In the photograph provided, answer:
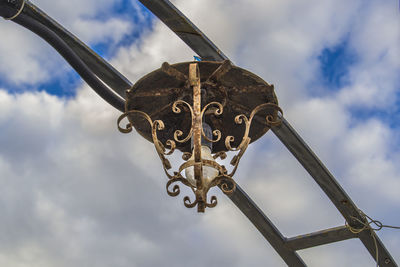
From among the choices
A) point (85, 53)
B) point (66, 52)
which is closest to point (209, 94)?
point (66, 52)

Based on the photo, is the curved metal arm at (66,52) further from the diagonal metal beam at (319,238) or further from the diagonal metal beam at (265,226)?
the diagonal metal beam at (319,238)

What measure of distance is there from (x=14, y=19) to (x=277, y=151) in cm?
370

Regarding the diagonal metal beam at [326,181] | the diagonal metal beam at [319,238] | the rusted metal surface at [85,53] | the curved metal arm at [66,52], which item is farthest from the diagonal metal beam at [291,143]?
the curved metal arm at [66,52]

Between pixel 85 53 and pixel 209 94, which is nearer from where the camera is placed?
pixel 209 94

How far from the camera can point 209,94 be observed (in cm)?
383

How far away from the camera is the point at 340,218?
670cm

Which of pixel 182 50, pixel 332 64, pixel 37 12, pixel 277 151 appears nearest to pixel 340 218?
pixel 277 151

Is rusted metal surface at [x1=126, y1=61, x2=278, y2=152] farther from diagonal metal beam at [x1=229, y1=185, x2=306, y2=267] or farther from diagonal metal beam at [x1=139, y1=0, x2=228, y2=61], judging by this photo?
diagonal metal beam at [x1=229, y1=185, x2=306, y2=267]

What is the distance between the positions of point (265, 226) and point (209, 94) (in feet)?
9.63

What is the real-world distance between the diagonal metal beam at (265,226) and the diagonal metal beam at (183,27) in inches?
64.0

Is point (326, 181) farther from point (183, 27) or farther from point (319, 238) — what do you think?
point (183, 27)

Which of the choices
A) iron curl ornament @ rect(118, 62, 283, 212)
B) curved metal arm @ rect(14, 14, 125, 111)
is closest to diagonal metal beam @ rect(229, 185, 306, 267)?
curved metal arm @ rect(14, 14, 125, 111)

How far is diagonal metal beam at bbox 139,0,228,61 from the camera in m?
4.63

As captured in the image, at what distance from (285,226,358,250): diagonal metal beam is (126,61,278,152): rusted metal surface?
2.68m
